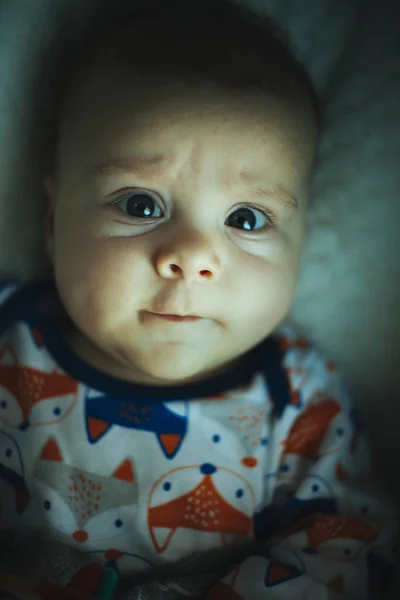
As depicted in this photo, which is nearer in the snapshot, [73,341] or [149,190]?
[149,190]

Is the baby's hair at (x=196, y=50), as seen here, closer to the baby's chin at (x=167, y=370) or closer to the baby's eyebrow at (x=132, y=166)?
the baby's eyebrow at (x=132, y=166)

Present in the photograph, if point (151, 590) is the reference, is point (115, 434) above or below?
above

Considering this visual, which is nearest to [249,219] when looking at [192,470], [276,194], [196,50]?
[276,194]

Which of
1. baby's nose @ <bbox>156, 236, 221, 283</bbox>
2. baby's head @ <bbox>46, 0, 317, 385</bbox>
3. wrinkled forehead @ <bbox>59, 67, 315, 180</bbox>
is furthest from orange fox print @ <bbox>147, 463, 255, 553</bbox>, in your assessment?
wrinkled forehead @ <bbox>59, 67, 315, 180</bbox>

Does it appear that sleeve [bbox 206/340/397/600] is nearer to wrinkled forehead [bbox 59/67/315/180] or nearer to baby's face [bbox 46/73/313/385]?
baby's face [bbox 46/73/313/385]

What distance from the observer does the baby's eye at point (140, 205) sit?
2.11 feet

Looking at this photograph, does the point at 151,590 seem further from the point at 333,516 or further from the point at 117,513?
the point at 333,516

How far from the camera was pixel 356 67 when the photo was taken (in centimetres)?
74

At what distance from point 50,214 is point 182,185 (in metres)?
0.20

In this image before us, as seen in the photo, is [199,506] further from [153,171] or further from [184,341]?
[153,171]

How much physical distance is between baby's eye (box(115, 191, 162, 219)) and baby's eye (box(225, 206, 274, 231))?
0.07 meters

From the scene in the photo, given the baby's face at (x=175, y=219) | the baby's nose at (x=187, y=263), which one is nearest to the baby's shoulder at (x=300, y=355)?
the baby's face at (x=175, y=219)

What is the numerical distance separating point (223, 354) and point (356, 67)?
35 cm

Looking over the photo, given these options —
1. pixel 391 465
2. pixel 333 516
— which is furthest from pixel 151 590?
pixel 391 465
